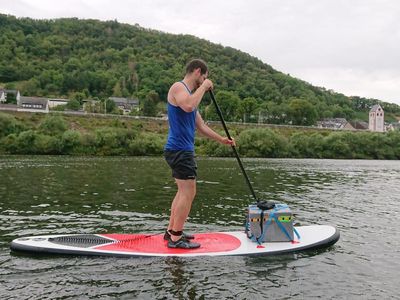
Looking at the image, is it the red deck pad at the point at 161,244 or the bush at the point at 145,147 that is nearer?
the red deck pad at the point at 161,244

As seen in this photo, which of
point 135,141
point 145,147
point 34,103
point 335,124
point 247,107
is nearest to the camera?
point 145,147

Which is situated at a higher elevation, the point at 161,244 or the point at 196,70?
the point at 196,70

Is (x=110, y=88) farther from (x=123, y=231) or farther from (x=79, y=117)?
(x=123, y=231)

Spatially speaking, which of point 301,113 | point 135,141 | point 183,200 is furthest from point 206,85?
point 301,113

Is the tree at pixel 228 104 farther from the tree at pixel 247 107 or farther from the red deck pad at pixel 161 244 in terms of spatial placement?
the red deck pad at pixel 161 244

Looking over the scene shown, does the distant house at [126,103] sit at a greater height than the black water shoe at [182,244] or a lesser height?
greater

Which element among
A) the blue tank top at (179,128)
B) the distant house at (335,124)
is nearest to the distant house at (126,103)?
the distant house at (335,124)

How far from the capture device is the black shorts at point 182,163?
7922 mm

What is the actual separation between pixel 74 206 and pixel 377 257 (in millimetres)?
10335

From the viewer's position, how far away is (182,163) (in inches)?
312

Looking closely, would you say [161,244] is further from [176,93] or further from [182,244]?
[176,93]

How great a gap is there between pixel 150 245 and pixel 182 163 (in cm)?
193

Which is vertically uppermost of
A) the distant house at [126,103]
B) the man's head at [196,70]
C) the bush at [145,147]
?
the distant house at [126,103]

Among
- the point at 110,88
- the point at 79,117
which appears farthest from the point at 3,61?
the point at 79,117
